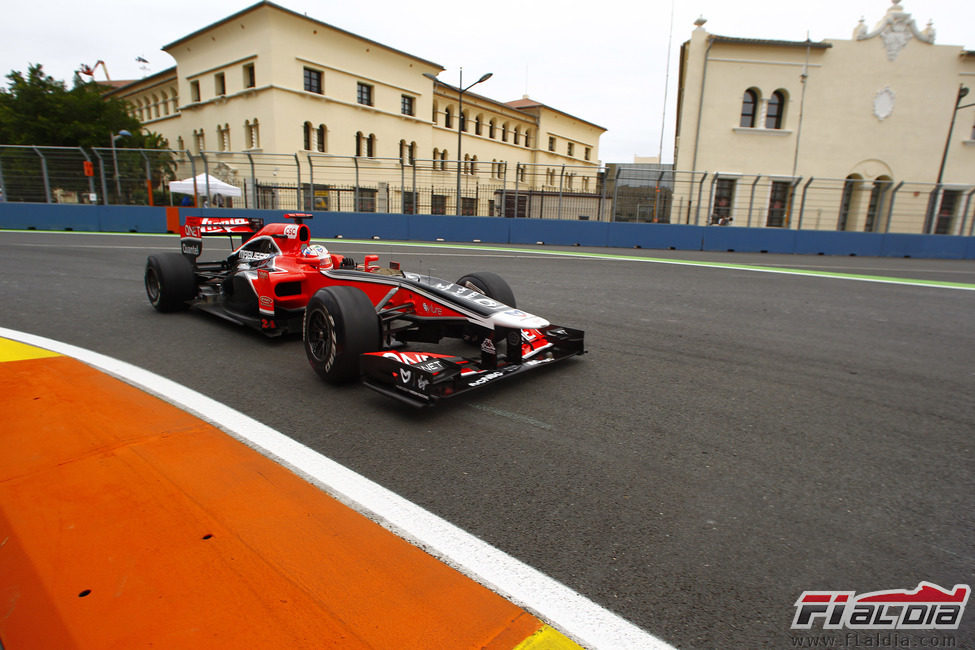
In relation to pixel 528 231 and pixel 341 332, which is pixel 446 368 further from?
pixel 528 231

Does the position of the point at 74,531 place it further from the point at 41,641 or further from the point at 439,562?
the point at 439,562

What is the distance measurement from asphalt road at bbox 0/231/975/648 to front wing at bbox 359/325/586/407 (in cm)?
16

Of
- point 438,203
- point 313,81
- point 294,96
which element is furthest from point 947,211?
point 313,81

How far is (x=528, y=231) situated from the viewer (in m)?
A: 19.5

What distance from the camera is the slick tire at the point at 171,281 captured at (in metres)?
6.17

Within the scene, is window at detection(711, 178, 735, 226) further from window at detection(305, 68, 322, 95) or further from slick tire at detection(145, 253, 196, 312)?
window at detection(305, 68, 322, 95)

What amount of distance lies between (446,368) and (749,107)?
3096 cm

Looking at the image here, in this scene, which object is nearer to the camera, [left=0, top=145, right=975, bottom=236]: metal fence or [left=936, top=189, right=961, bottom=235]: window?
[left=0, top=145, right=975, bottom=236]: metal fence

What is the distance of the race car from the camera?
360cm

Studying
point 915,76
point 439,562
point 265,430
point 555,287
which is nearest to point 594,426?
point 439,562

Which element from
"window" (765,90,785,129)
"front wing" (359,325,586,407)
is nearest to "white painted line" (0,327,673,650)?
"front wing" (359,325,586,407)

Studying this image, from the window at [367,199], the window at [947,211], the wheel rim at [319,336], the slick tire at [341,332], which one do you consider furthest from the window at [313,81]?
the slick tire at [341,332]

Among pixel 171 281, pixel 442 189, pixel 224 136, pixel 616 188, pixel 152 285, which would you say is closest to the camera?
pixel 171 281

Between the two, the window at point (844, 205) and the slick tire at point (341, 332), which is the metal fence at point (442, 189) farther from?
the slick tire at point (341, 332)
